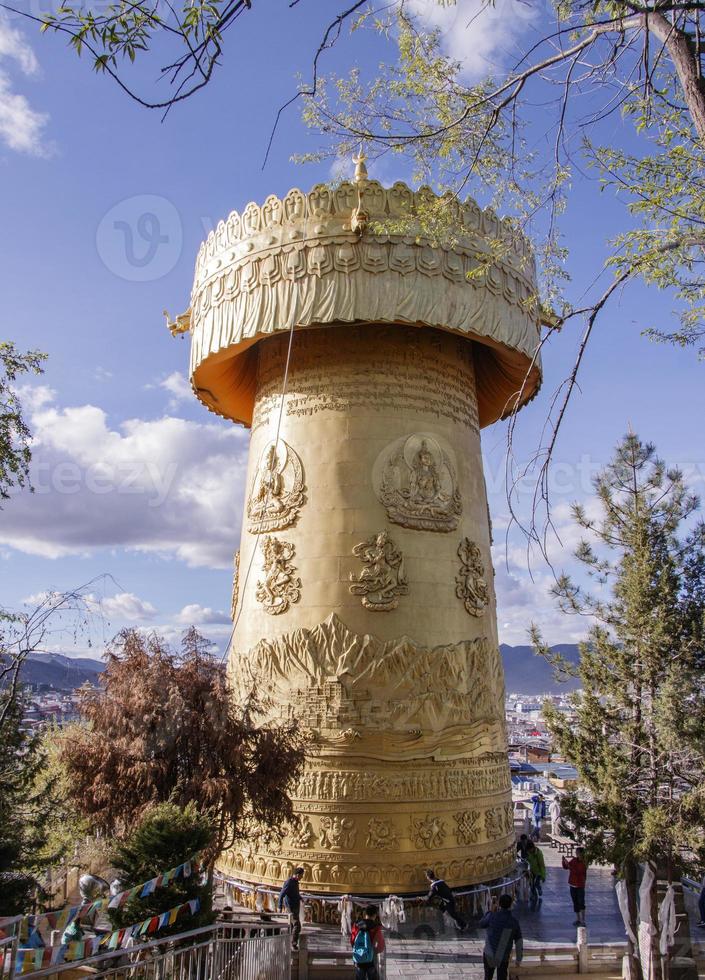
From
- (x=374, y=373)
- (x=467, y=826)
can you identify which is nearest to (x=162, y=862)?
(x=467, y=826)

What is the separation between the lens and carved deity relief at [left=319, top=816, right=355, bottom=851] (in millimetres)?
11547

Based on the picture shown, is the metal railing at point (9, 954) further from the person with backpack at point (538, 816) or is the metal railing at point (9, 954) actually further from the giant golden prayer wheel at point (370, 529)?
the person with backpack at point (538, 816)

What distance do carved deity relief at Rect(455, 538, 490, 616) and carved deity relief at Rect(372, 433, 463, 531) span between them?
1.75 feet

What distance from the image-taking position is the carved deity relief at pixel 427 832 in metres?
11.7

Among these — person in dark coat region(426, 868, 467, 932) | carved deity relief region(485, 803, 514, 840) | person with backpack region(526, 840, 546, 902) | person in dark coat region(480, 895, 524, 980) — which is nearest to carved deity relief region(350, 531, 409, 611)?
carved deity relief region(485, 803, 514, 840)

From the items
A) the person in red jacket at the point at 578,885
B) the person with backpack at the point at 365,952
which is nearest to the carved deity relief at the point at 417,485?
the person in red jacket at the point at 578,885

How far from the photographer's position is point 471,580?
13.4 metres

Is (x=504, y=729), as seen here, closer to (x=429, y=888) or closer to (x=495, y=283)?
(x=429, y=888)

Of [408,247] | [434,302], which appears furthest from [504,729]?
[408,247]

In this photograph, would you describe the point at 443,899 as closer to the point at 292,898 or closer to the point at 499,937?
the point at 292,898

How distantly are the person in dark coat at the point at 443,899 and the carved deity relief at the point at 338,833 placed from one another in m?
1.31

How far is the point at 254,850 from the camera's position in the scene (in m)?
12.0

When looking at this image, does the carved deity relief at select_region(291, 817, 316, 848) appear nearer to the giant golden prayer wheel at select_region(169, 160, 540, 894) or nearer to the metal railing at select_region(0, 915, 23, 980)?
the giant golden prayer wheel at select_region(169, 160, 540, 894)

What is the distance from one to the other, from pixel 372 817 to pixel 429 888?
1.31 metres
